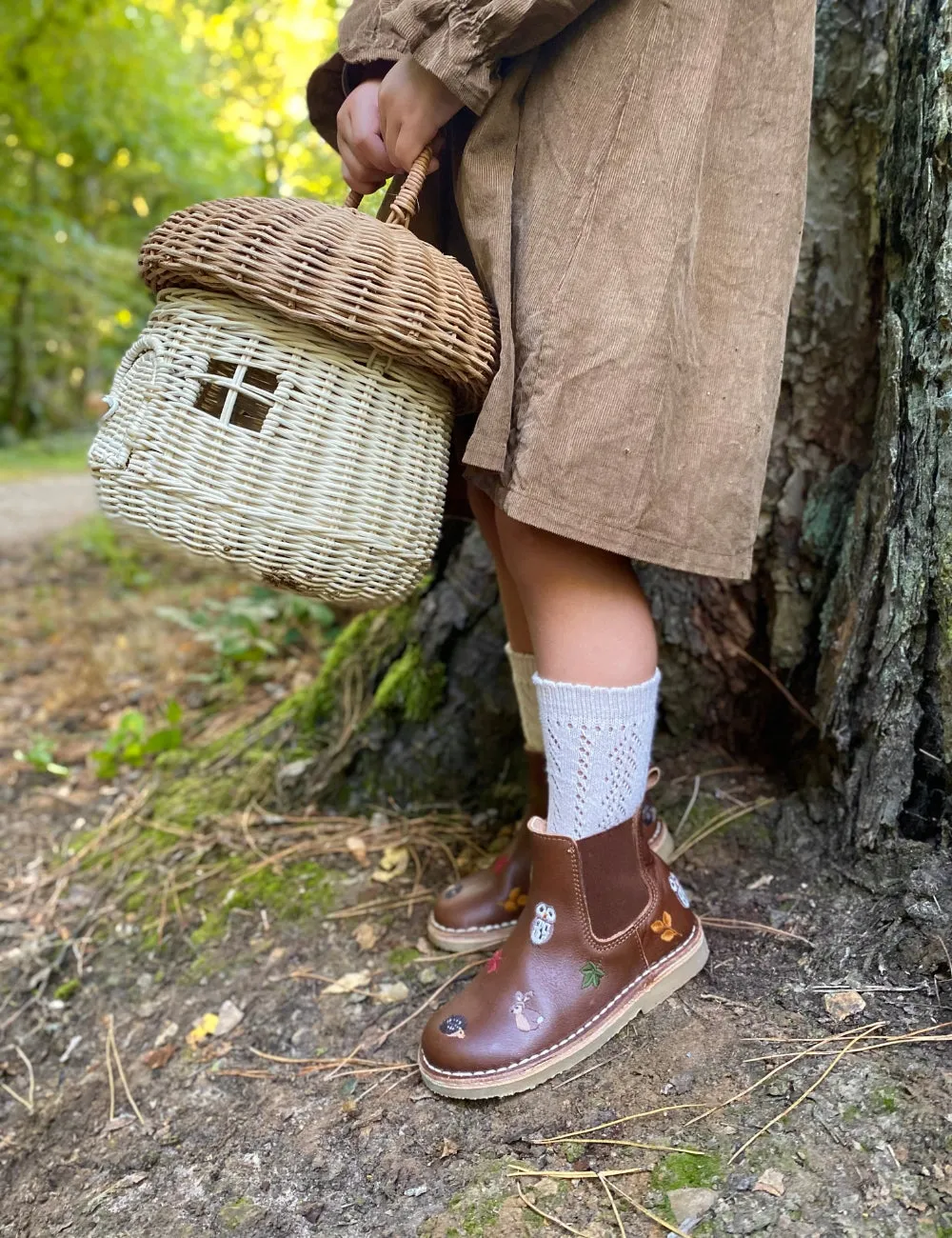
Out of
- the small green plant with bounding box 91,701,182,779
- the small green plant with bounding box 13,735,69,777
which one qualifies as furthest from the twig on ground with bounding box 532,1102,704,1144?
the small green plant with bounding box 13,735,69,777

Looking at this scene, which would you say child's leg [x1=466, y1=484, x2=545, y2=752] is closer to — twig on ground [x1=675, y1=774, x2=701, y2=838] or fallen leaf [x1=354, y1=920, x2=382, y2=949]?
twig on ground [x1=675, y1=774, x2=701, y2=838]

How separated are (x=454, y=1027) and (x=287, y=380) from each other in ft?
2.84

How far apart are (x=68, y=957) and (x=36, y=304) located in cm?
1491

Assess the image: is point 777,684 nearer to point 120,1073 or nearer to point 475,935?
point 475,935

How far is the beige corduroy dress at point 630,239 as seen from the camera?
1038 millimetres

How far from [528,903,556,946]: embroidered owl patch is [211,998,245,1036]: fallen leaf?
55 centimetres

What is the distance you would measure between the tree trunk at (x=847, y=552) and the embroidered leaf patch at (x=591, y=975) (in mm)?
443

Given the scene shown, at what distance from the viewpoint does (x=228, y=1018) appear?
142 cm

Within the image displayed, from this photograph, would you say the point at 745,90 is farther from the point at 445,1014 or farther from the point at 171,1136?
the point at 171,1136

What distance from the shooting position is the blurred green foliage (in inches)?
163

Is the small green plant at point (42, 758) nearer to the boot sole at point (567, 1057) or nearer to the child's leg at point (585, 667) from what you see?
the boot sole at point (567, 1057)

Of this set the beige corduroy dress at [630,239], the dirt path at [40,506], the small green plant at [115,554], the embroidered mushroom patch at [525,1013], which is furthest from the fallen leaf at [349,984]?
the dirt path at [40,506]

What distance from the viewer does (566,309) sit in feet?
3.42

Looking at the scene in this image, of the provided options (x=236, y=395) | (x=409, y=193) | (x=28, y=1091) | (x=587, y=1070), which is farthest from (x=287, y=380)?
(x=28, y=1091)
